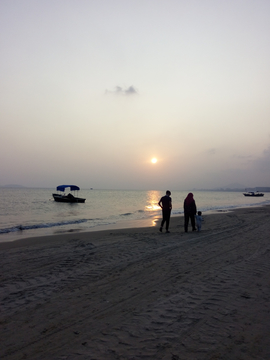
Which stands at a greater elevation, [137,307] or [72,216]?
[137,307]

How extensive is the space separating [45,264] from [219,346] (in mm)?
5395

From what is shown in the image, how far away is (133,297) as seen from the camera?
457 cm

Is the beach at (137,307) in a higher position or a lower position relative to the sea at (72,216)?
higher

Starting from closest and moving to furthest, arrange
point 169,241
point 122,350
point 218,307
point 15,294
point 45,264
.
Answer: point 122,350 → point 218,307 → point 15,294 → point 45,264 → point 169,241

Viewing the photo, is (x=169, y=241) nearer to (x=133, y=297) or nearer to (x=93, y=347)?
(x=133, y=297)

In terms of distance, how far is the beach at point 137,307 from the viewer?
308 cm

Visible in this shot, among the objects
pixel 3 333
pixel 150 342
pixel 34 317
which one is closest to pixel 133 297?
pixel 150 342

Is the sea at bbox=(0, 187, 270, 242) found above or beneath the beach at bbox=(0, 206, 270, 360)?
beneath

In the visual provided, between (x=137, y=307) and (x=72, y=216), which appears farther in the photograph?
(x=72, y=216)

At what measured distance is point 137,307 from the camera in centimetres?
416

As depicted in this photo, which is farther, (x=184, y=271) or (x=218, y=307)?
(x=184, y=271)

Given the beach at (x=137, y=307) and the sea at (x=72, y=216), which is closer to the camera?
the beach at (x=137, y=307)

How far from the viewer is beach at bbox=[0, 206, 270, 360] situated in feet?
10.1

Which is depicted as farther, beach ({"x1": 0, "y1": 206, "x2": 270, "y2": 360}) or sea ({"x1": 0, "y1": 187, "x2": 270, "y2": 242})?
sea ({"x1": 0, "y1": 187, "x2": 270, "y2": 242})
